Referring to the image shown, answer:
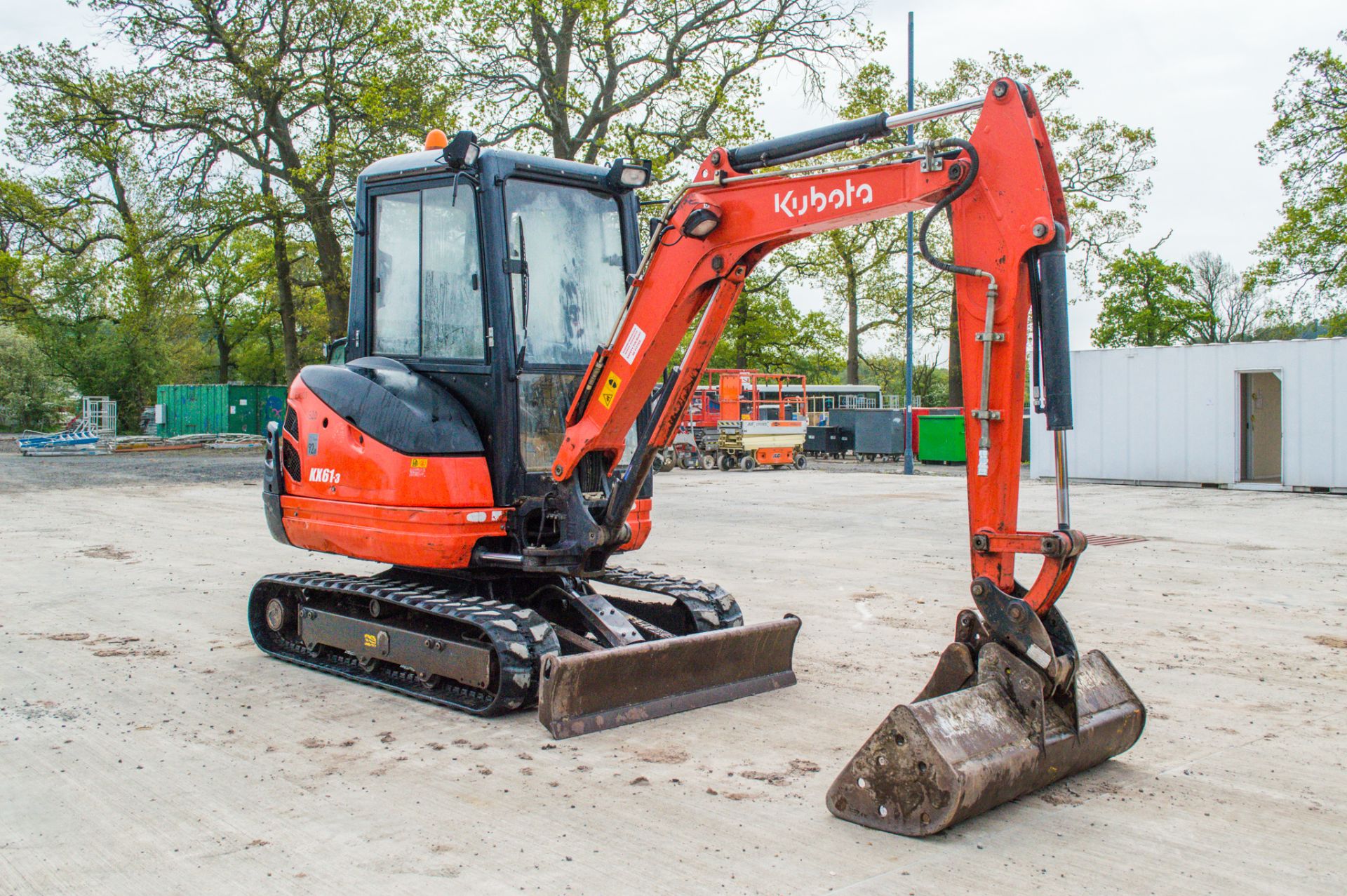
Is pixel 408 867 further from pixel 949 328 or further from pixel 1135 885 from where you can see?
pixel 949 328

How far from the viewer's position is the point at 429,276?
6.88 metres

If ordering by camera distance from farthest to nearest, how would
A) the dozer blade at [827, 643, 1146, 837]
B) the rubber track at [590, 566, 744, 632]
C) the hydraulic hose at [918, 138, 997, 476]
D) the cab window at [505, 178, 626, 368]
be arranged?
the rubber track at [590, 566, 744, 632], the cab window at [505, 178, 626, 368], the hydraulic hose at [918, 138, 997, 476], the dozer blade at [827, 643, 1146, 837]

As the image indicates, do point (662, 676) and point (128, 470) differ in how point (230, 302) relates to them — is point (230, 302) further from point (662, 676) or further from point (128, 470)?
point (662, 676)

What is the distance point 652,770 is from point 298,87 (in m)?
28.2

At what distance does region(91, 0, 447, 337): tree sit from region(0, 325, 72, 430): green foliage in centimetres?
2377

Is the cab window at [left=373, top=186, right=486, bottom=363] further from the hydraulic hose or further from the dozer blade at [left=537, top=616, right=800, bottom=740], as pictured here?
the hydraulic hose

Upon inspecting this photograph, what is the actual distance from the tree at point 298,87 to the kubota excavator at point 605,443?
70.3 ft

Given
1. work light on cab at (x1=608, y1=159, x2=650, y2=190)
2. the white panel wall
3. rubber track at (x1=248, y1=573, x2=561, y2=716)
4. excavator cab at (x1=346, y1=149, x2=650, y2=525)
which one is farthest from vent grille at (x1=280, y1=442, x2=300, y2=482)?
the white panel wall

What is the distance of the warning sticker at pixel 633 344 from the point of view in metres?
6.02

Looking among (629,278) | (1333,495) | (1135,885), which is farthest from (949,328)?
(1135,885)

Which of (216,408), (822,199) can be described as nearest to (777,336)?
(216,408)

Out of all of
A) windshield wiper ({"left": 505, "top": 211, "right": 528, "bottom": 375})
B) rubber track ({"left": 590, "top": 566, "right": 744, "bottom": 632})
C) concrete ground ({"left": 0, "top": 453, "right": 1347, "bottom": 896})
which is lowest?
concrete ground ({"left": 0, "top": 453, "right": 1347, "bottom": 896})

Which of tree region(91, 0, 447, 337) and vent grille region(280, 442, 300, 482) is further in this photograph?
tree region(91, 0, 447, 337)

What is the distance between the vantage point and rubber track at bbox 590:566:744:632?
275 inches
